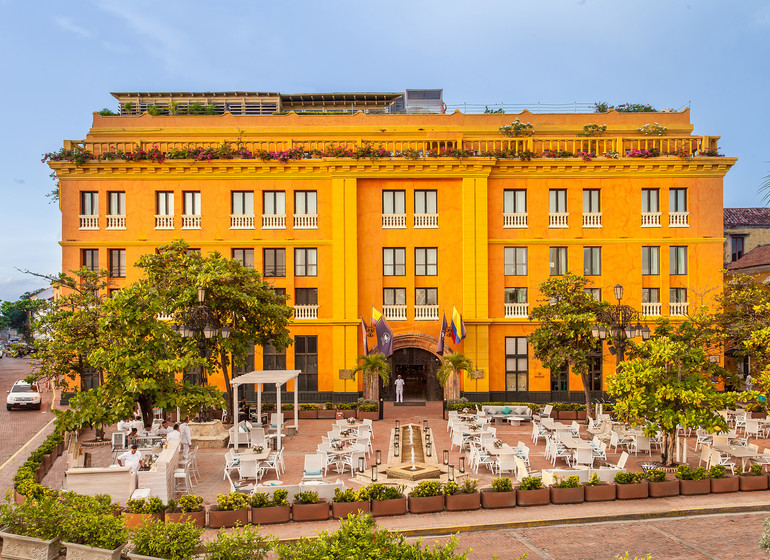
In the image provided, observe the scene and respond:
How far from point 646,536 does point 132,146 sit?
104 ft

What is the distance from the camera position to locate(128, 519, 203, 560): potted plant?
410 inches

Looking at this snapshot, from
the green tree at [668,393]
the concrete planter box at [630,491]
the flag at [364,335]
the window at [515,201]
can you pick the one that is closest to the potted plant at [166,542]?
the concrete planter box at [630,491]

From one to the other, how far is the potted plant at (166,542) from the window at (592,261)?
28.3 m

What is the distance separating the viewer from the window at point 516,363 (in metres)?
33.8

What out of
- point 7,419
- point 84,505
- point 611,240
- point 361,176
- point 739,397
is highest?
point 361,176

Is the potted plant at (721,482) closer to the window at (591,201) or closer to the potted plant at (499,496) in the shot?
the potted plant at (499,496)

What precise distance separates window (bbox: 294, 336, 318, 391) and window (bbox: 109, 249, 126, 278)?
10.6 metres

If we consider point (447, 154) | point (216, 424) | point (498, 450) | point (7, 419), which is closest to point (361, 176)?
point (447, 154)

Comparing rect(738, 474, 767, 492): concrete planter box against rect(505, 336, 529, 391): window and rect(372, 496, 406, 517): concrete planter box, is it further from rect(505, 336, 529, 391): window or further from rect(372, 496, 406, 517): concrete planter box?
rect(505, 336, 529, 391): window

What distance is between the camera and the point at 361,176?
111ft

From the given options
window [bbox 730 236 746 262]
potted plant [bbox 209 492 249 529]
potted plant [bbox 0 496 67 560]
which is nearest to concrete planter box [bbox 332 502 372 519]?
potted plant [bbox 209 492 249 529]

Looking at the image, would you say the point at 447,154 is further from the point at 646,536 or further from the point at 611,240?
the point at 646,536

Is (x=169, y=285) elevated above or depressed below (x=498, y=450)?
above

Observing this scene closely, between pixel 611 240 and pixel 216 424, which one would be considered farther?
pixel 611 240
